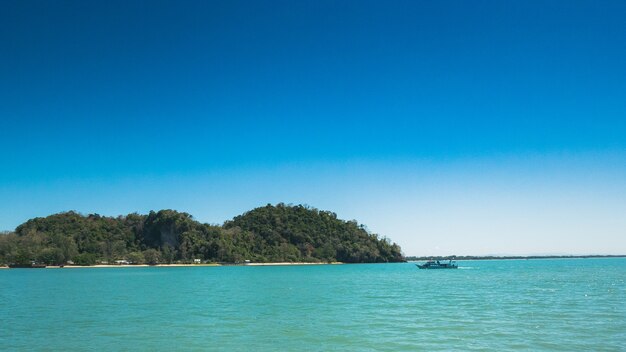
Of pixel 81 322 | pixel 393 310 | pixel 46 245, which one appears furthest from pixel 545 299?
pixel 46 245

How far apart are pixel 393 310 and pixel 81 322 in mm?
21001

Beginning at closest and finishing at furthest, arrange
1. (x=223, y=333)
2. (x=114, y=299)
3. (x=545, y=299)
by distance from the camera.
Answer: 1. (x=223, y=333)
2. (x=545, y=299)
3. (x=114, y=299)

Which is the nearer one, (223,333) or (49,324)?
(223,333)

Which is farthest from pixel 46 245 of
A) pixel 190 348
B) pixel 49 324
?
pixel 190 348

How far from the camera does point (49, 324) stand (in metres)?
31.2

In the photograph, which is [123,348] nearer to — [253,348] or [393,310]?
[253,348]

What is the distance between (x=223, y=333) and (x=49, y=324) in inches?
473

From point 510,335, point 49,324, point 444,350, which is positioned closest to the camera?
point 444,350

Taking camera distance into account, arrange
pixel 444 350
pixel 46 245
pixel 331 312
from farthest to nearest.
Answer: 1. pixel 46 245
2. pixel 331 312
3. pixel 444 350

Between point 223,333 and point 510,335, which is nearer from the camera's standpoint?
point 510,335

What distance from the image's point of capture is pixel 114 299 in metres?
48.6

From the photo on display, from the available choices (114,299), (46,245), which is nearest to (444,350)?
(114,299)

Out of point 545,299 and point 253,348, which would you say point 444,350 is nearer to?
point 253,348

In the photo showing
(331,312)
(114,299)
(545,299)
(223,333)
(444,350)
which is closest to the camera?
(444,350)
